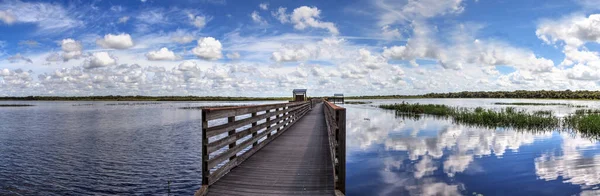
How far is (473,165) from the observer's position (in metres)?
11.4

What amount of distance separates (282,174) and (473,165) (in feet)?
23.7

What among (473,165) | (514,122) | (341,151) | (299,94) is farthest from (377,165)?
(299,94)

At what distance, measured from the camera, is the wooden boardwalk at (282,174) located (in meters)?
6.09

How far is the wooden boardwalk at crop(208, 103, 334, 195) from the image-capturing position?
6090 millimetres

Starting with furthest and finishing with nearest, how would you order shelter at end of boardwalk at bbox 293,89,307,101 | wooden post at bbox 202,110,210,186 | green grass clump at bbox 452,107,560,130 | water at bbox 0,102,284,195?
shelter at end of boardwalk at bbox 293,89,307,101
green grass clump at bbox 452,107,560,130
water at bbox 0,102,284,195
wooden post at bbox 202,110,210,186

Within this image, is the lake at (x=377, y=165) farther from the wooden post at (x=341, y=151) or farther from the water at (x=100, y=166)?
the wooden post at (x=341, y=151)

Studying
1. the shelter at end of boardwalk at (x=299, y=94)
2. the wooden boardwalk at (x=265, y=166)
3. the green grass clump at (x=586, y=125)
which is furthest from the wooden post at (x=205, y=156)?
the shelter at end of boardwalk at (x=299, y=94)

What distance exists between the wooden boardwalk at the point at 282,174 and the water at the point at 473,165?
129cm

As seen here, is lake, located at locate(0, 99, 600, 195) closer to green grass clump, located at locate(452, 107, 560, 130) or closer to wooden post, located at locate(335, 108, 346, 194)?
wooden post, located at locate(335, 108, 346, 194)

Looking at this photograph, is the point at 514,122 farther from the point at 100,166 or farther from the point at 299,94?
the point at 299,94

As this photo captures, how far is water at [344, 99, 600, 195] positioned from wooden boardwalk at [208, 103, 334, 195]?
1.29 meters

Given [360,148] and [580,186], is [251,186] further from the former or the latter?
[360,148]

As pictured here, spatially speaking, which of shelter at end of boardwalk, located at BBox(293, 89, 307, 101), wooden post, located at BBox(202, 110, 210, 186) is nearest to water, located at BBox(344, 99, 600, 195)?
wooden post, located at BBox(202, 110, 210, 186)

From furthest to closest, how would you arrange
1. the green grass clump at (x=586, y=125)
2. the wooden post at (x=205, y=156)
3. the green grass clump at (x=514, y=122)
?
1. the green grass clump at (x=514, y=122)
2. the green grass clump at (x=586, y=125)
3. the wooden post at (x=205, y=156)
